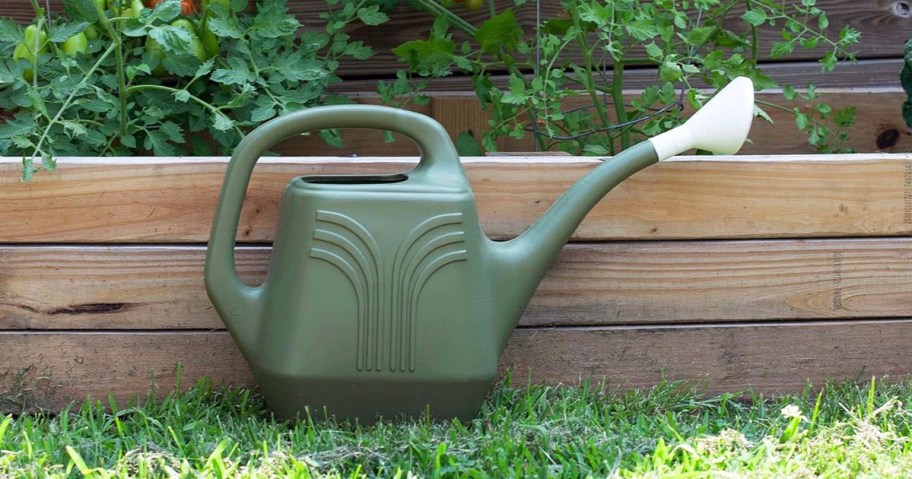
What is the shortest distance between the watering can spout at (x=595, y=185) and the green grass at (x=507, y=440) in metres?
0.15

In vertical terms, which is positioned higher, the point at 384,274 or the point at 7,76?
the point at 7,76

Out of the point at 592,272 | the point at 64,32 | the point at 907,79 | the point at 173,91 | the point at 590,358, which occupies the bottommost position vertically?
the point at 590,358

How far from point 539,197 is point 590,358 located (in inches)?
8.8

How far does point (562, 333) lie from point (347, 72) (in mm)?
737

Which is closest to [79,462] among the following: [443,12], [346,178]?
[346,178]

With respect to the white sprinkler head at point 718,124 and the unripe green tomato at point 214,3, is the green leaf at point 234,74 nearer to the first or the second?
the unripe green tomato at point 214,3

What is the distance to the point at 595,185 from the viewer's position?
1.15 m

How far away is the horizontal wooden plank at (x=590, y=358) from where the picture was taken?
1218mm

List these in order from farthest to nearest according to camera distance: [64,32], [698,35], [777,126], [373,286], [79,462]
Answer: [777,126], [698,35], [64,32], [373,286], [79,462]

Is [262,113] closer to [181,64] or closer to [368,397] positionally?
[181,64]

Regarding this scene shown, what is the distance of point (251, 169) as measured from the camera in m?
1.10

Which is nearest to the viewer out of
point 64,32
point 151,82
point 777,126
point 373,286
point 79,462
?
point 79,462

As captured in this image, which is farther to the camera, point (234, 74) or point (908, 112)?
point (908, 112)

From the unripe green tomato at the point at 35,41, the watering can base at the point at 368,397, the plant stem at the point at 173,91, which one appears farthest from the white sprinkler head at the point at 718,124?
the unripe green tomato at the point at 35,41
